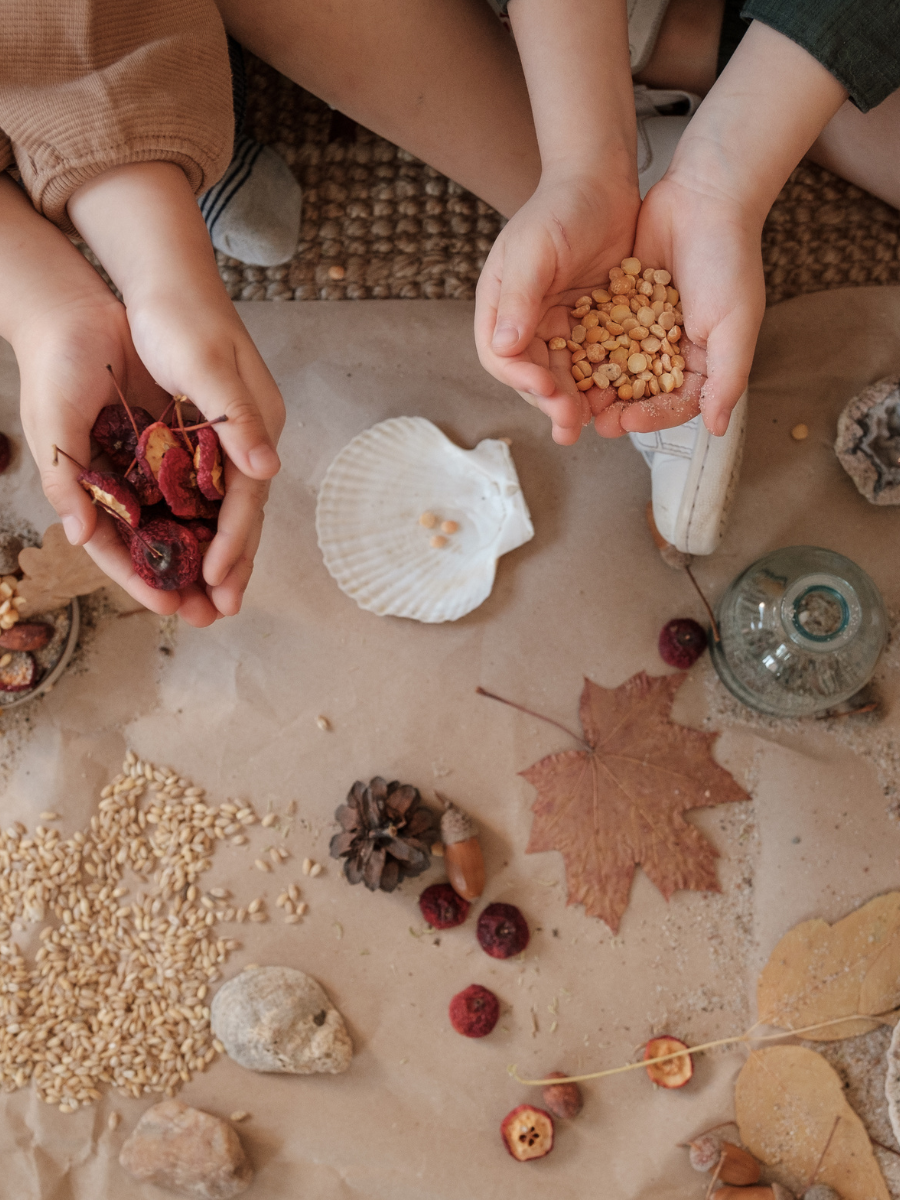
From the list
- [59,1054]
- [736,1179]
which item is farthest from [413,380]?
[736,1179]

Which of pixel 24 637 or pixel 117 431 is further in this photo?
pixel 24 637

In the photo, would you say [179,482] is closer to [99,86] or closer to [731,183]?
[99,86]

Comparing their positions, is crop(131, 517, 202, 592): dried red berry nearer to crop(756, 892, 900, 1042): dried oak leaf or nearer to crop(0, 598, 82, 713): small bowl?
crop(0, 598, 82, 713): small bowl

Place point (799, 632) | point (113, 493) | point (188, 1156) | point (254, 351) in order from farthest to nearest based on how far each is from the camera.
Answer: point (188, 1156) → point (799, 632) → point (254, 351) → point (113, 493)

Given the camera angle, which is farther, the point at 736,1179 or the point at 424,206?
the point at 424,206

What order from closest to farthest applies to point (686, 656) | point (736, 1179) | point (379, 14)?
point (379, 14) < point (736, 1179) < point (686, 656)

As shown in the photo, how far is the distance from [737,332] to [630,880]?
888 millimetres

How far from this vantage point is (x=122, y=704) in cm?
152

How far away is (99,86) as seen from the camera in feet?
3.39

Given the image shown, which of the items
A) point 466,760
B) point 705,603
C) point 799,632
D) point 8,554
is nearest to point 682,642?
point 705,603

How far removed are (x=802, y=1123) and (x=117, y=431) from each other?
4.78 ft

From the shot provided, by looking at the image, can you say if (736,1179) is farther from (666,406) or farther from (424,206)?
(424,206)

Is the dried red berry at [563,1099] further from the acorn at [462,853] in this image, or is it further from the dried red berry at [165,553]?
the dried red berry at [165,553]

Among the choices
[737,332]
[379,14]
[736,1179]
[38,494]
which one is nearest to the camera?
[737,332]
